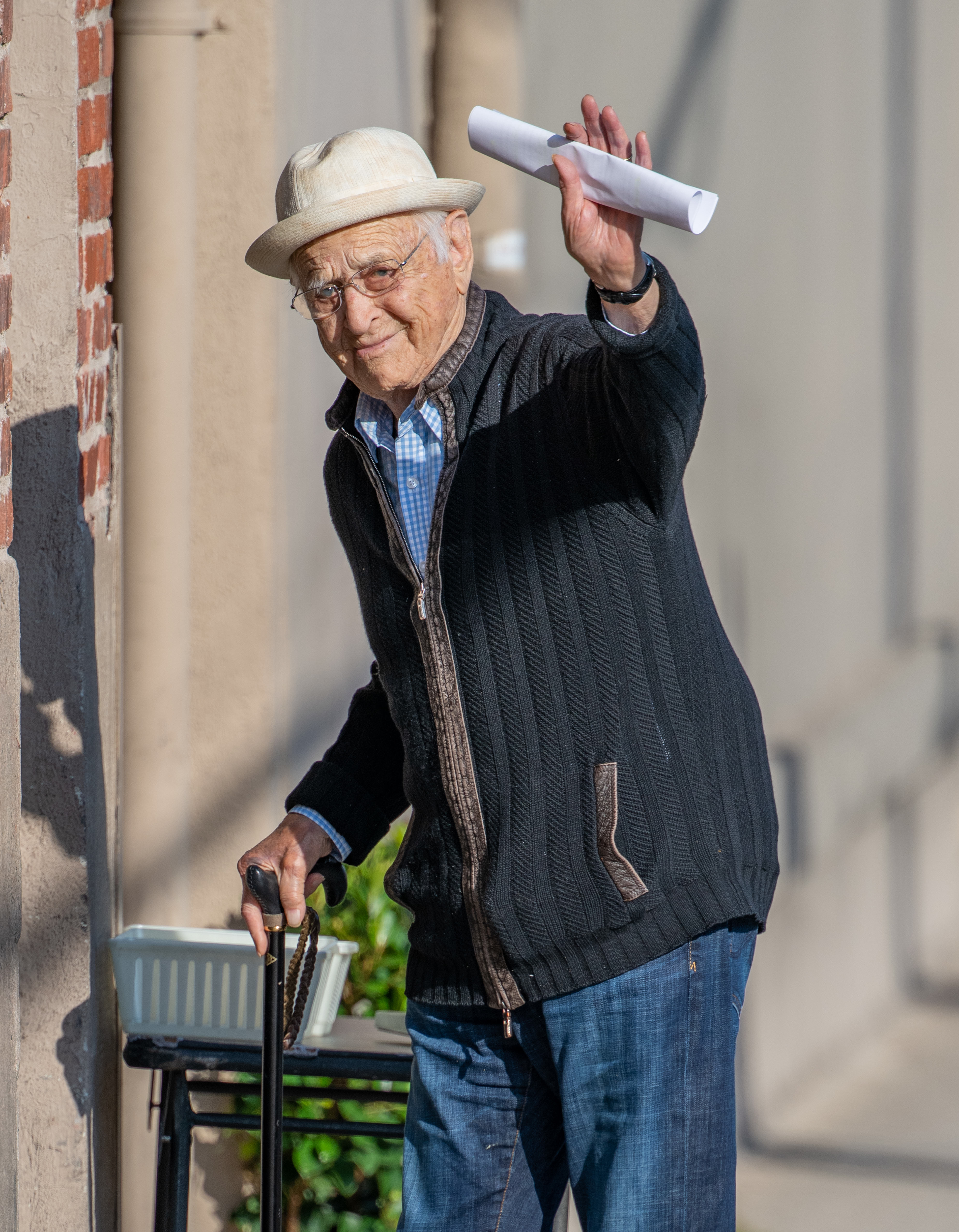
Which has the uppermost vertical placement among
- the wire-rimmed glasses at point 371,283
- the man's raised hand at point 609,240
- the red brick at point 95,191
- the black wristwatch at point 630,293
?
the red brick at point 95,191

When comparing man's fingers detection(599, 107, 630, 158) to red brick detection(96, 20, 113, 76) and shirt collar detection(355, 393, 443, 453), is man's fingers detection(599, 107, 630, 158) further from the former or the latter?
red brick detection(96, 20, 113, 76)

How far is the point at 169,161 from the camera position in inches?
120

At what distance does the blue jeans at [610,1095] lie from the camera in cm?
194

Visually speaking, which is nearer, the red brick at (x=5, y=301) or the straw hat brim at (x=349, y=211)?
the straw hat brim at (x=349, y=211)

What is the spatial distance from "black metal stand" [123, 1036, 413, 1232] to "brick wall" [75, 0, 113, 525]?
986mm

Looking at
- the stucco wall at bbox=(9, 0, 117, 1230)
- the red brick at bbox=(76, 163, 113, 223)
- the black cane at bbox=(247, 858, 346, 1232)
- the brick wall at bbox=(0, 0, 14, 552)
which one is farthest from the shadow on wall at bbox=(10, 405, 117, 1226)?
the black cane at bbox=(247, 858, 346, 1232)

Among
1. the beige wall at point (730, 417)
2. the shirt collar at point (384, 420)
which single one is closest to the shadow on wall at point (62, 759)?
the beige wall at point (730, 417)

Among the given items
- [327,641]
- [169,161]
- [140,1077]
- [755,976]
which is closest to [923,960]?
[755,976]

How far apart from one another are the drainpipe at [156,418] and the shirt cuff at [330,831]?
0.92m

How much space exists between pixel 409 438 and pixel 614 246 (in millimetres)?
471

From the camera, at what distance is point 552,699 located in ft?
6.30

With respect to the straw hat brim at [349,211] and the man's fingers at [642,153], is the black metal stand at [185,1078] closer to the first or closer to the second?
the straw hat brim at [349,211]

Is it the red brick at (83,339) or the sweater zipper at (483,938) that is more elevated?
the red brick at (83,339)

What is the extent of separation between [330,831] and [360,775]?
0.31 feet
